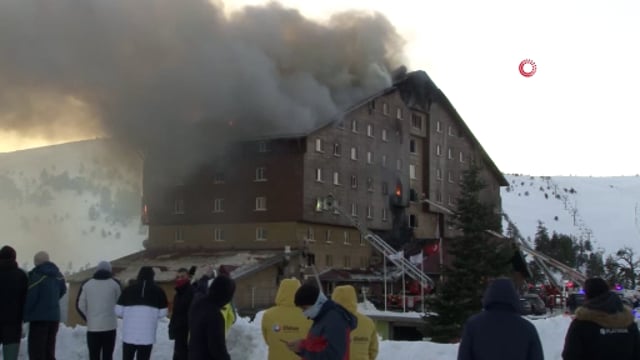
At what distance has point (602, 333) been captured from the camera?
5887mm

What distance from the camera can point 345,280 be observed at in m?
41.3

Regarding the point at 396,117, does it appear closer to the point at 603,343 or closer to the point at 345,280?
the point at 345,280

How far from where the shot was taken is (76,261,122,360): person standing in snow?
9742 millimetres

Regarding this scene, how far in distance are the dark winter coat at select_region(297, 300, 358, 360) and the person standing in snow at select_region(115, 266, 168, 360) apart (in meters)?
4.34

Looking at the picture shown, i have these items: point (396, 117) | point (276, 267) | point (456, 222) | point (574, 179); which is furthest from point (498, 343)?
point (574, 179)

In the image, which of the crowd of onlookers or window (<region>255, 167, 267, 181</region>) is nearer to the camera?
the crowd of onlookers

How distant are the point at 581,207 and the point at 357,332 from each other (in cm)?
15495

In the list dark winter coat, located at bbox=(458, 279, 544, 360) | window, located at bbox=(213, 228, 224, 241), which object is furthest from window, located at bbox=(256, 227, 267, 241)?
dark winter coat, located at bbox=(458, 279, 544, 360)

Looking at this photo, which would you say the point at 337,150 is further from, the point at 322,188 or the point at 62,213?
the point at 62,213

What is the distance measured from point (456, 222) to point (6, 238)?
90709 mm

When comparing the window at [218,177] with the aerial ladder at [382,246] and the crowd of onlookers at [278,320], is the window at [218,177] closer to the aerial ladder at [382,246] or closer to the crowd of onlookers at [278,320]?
the aerial ladder at [382,246]

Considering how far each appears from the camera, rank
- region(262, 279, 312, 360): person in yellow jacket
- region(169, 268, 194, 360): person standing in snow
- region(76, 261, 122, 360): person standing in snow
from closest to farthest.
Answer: region(262, 279, 312, 360): person in yellow jacket < region(76, 261, 122, 360): person standing in snow < region(169, 268, 194, 360): person standing in snow

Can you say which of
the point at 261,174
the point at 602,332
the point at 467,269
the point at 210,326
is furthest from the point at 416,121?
the point at 602,332

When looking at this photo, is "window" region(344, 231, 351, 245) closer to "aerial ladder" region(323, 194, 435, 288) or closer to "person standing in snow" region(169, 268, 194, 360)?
"aerial ladder" region(323, 194, 435, 288)
